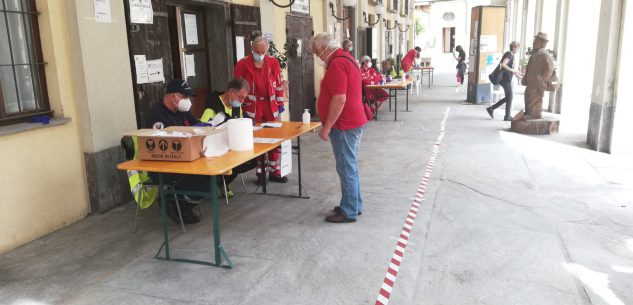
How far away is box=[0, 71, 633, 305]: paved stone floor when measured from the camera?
2994mm

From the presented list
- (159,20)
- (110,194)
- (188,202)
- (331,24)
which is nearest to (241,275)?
(188,202)

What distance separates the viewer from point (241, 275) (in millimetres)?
3234

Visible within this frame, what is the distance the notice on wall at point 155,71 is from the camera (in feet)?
15.9

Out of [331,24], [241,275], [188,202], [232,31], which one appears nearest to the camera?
[241,275]

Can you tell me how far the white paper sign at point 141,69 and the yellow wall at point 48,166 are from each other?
26.6 inches

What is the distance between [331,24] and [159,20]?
20.9 ft

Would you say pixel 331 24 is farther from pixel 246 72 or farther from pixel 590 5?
pixel 246 72

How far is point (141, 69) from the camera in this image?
4746mm

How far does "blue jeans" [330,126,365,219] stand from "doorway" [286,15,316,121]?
4927 millimetres

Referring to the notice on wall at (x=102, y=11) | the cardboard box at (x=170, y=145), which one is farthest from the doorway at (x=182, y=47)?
the cardboard box at (x=170, y=145)

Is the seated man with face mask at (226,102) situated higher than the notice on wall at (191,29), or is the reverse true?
the notice on wall at (191,29)

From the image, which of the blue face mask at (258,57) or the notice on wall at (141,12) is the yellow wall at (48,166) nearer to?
the notice on wall at (141,12)

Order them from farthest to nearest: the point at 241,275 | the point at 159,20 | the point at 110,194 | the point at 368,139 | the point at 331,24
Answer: the point at 331,24, the point at 368,139, the point at 159,20, the point at 110,194, the point at 241,275

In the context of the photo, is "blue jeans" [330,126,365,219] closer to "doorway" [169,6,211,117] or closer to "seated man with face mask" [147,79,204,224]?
"seated man with face mask" [147,79,204,224]
